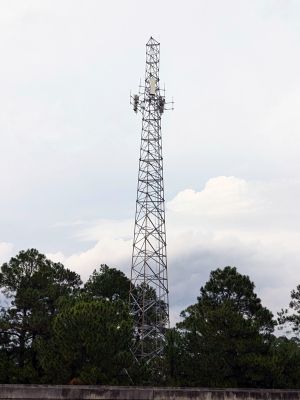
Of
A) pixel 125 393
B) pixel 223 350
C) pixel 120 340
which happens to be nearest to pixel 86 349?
pixel 120 340

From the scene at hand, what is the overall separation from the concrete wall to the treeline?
795 centimetres

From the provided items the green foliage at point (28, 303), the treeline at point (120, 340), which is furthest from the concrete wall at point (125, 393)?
the green foliage at point (28, 303)

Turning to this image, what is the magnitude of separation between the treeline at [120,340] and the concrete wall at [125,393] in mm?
7953

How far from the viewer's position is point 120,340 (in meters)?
27.9

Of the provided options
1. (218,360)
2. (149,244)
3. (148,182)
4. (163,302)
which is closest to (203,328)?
(218,360)

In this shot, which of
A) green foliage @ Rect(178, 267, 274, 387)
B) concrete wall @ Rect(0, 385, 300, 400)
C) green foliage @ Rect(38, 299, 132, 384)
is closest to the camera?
concrete wall @ Rect(0, 385, 300, 400)

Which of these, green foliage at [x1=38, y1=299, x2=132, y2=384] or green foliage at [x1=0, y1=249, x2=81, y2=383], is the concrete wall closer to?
green foliage at [x1=38, y1=299, x2=132, y2=384]

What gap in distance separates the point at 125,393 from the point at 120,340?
1098 centimetres

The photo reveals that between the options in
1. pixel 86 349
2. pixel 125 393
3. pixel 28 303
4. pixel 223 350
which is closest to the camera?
pixel 125 393

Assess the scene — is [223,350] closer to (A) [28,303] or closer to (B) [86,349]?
(B) [86,349]

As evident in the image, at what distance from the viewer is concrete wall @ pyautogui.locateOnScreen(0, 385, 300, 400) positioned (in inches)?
642

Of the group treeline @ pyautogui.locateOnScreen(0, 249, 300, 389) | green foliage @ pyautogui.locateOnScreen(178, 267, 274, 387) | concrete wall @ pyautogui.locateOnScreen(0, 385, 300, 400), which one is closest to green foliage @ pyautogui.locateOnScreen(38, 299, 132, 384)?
treeline @ pyautogui.locateOnScreen(0, 249, 300, 389)

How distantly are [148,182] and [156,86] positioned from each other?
842 centimetres

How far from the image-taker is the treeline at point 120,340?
2688 cm
